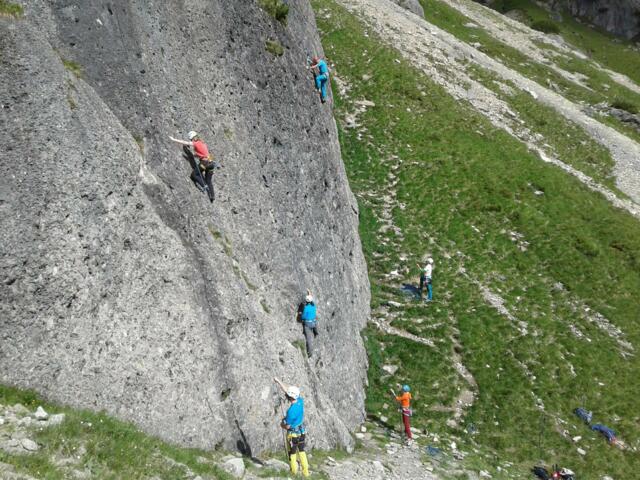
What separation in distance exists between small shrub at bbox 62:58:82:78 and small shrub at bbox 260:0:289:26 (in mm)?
11386

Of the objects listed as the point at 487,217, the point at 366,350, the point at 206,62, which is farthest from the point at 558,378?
the point at 206,62

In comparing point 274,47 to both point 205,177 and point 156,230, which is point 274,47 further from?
point 156,230

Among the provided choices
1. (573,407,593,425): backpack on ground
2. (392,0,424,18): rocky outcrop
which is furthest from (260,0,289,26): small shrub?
(392,0,424,18): rocky outcrop

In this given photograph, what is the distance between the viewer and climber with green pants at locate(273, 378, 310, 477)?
14.2 m

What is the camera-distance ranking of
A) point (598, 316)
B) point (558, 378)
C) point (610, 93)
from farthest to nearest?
point (610, 93) → point (598, 316) → point (558, 378)

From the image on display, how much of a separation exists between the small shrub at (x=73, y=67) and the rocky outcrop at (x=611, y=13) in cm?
15633

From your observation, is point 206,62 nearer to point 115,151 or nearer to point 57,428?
point 115,151

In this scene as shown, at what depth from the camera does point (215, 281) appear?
15781 millimetres

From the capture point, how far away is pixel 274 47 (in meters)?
23.8

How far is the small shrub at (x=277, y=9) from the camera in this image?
23609 millimetres

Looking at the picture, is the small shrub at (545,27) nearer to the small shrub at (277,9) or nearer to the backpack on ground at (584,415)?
the small shrub at (277,9)

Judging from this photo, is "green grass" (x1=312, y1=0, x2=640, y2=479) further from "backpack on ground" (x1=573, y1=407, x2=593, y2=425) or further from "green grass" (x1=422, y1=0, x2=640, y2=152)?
"green grass" (x1=422, y1=0, x2=640, y2=152)

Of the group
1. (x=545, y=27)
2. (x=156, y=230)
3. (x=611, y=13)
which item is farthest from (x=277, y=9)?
(x=611, y=13)

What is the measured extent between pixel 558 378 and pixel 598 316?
7.07 meters
